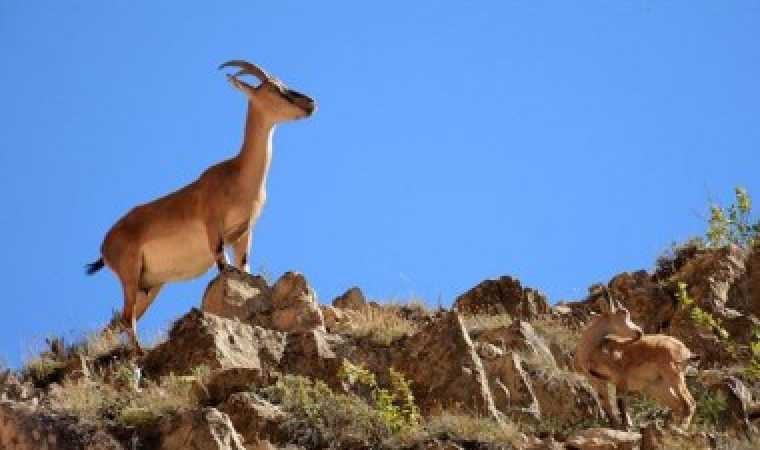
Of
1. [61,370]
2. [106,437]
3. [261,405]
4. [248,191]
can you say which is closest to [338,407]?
[261,405]

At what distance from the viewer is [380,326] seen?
655 inches

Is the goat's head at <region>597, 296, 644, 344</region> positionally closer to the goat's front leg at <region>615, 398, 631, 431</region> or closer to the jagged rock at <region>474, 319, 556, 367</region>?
the goat's front leg at <region>615, 398, 631, 431</region>

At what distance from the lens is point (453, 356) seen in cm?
1526

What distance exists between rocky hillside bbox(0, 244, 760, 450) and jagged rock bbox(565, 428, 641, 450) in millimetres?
20

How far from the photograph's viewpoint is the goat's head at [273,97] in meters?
19.8

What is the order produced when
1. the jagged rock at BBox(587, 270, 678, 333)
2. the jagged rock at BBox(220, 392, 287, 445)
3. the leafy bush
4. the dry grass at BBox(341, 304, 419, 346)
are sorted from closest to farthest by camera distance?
1. the jagged rock at BBox(220, 392, 287, 445)
2. the leafy bush
3. the dry grass at BBox(341, 304, 419, 346)
4. the jagged rock at BBox(587, 270, 678, 333)

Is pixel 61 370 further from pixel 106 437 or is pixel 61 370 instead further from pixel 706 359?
pixel 706 359

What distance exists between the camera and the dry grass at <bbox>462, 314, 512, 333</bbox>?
16.9 m

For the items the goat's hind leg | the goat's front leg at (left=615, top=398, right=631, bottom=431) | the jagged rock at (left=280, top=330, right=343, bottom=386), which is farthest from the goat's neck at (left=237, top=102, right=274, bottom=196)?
the goat's front leg at (left=615, top=398, right=631, bottom=431)

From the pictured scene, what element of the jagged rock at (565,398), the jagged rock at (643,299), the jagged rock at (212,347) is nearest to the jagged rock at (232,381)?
the jagged rock at (212,347)

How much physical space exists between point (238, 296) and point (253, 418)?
10.9 feet

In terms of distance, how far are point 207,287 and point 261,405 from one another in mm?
3742

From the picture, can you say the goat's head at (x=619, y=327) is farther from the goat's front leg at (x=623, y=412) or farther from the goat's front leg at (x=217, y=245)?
the goat's front leg at (x=217, y=245)

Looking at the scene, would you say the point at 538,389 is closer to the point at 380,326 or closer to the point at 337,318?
the point at 380,326
